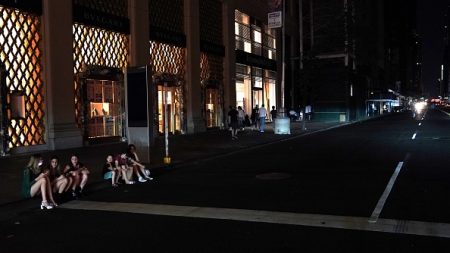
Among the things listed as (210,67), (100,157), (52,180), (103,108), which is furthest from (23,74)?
(210,67)

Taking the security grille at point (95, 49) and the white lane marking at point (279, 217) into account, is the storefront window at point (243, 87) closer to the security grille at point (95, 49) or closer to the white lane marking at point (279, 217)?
the security grille at point (95, 49)

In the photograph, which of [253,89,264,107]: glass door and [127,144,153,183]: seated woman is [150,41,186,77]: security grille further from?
[127,144,153,183]: seated woman

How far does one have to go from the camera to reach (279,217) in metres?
7.78

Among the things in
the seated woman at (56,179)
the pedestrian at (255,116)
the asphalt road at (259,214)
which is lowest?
the asphalt road at (259,214)

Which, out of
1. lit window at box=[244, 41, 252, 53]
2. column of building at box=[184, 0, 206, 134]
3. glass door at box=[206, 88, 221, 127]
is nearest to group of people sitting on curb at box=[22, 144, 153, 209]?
column of building at box=[184, 0, 206, 134]

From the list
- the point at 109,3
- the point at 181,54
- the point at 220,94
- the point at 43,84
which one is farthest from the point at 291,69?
the point at 43,84

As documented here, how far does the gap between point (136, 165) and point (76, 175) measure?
2.26m

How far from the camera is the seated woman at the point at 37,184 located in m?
9.03

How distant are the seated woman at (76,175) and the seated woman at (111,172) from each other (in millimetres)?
1207

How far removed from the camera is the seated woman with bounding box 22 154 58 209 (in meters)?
9.03

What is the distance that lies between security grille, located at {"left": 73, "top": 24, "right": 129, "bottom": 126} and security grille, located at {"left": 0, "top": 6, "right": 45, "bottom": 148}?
1.94m

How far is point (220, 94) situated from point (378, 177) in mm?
21613

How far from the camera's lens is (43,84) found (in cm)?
1856

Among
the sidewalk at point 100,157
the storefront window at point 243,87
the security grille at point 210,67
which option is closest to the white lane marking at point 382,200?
the sidewalk at point 100,157
